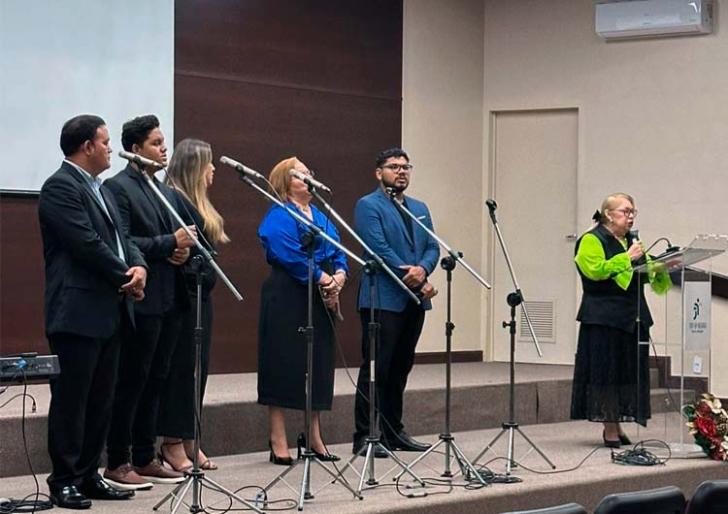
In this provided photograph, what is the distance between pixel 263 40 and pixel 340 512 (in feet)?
14.0

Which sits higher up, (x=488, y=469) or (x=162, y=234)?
(x=162, y=234)

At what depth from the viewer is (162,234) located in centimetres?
545

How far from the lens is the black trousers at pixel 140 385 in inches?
206

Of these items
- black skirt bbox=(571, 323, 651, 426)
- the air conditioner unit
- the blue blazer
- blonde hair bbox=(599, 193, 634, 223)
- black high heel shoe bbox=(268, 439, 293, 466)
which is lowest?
black high heel shoe bbox=(268, 439, 293, 466)

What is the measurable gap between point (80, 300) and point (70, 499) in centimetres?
73

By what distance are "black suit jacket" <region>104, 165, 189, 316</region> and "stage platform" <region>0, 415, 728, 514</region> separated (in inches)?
30.1

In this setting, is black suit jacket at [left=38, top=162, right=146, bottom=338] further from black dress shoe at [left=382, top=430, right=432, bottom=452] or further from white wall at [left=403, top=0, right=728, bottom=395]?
white wall at [left=403, top=0, right=728, bottom=395]

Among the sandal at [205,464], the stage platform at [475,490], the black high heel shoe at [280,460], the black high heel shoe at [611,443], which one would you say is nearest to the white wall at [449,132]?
the stage platform at [475,490]

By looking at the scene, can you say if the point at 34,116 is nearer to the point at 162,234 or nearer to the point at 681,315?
the point at 162,234

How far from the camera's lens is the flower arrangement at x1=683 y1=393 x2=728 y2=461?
700cm

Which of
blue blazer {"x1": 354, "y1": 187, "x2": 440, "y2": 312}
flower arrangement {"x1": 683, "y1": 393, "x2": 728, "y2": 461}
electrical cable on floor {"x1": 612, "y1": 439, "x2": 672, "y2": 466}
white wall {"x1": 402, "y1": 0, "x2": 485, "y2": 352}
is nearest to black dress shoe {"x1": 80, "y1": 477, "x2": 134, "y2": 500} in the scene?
blue blazer {"x1": 354, "y1": 187, "x2": 440, "y2": 312}

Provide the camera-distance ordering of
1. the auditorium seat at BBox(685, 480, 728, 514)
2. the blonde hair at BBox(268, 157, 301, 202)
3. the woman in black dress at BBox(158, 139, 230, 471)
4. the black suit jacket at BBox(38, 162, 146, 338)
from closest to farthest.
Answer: the auditorium seat at BBox(685, 480, 728, 514), the black suit jacket at BBox(38, 162, 146, 338), the woman in black dress at BBox(158, 139, 230, 471), the blonde hair at BBox(268, 157, 301, 202)

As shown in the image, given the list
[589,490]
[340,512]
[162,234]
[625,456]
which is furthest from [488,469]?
[162,234]

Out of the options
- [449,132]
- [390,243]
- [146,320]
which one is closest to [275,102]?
[449,132]
